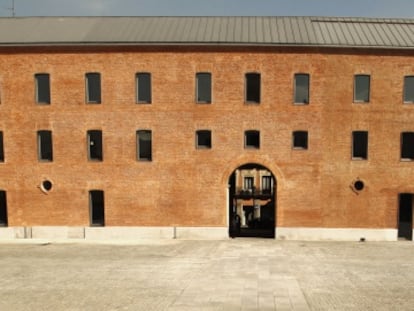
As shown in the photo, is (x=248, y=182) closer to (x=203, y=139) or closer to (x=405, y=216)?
(x=203, y=139)

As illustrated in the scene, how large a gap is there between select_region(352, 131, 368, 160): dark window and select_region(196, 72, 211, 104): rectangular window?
851 cm

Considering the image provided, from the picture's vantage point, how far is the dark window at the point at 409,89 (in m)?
18.2

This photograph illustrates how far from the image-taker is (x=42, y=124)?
18.7m

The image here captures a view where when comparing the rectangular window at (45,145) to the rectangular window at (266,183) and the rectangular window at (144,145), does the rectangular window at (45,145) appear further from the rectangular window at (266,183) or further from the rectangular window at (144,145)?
the rectangular window at (266,183)

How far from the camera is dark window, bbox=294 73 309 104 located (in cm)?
1823

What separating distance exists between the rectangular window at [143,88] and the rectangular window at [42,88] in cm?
528

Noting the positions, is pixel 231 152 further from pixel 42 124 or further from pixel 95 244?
pixel 42 124

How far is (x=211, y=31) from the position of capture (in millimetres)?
19406

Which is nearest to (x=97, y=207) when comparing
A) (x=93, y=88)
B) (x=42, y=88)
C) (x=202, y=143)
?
(x=93, y=88)

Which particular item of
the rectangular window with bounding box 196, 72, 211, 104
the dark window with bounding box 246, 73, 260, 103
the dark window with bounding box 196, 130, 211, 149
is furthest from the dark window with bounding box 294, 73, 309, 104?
the dark window with bounding box 196, 130, 211, 149

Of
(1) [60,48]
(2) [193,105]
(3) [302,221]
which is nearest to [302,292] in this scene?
(3) [302,221]

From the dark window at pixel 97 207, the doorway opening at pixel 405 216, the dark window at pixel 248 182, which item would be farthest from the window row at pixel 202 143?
the dark window at pixel 248 182

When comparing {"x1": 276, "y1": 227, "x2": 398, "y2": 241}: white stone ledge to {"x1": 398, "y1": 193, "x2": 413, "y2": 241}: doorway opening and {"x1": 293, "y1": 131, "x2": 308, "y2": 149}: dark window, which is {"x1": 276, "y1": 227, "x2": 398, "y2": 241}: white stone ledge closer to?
{"x1": 398, "y1": 193, "x2": 413, "y2": 241}: doorway opening

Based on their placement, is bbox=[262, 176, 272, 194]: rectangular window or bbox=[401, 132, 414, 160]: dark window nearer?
bbox=[401, 132, 414, 160]: dark window
